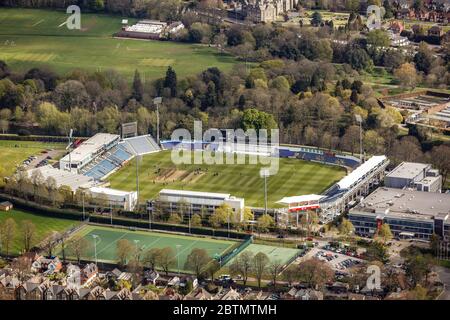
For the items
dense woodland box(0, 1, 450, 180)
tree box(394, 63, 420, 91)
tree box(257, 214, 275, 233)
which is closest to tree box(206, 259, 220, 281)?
tree box(257, 214, 275, 233)

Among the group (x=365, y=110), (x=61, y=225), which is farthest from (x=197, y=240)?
(x=365, y=110)

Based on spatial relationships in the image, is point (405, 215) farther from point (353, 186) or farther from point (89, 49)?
point (89, 49)

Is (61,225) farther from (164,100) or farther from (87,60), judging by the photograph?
(87,60)

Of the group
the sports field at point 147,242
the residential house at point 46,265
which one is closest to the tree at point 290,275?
the sports field at point 147,242

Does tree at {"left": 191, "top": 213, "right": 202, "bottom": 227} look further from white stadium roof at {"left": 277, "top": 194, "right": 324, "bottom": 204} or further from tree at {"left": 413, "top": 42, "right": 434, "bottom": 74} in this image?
tree at {"left": 413, "top": 42, "right": 434, "bottom": 74}

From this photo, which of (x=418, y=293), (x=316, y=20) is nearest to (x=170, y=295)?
(x=418, y=293)

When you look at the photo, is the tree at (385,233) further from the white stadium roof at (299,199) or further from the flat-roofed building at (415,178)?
the flat-roofed building at (415,178)

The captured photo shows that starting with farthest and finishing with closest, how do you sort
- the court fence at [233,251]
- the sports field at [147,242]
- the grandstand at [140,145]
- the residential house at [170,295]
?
the grandstand at [140,145] → the sports field at [147,242] → the court fence at [233,251] → the residential house at [170,295]
